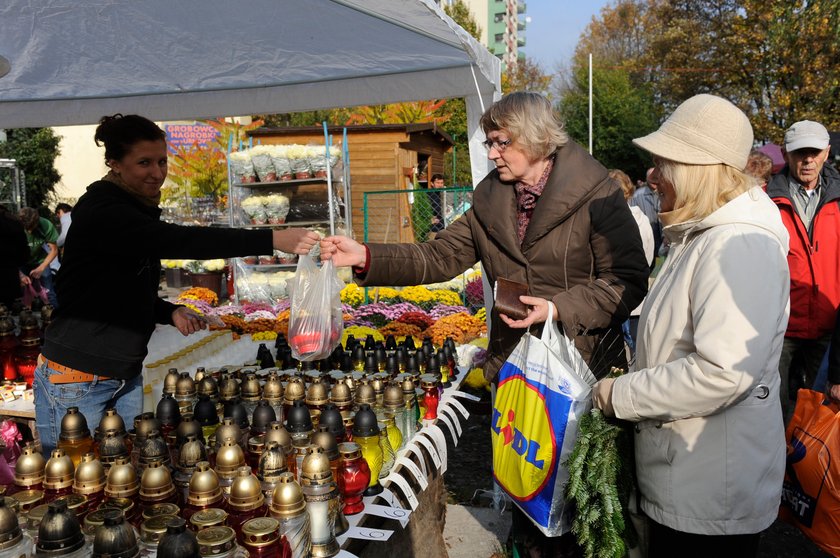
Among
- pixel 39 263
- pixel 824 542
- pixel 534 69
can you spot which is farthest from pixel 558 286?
pixel 534 69

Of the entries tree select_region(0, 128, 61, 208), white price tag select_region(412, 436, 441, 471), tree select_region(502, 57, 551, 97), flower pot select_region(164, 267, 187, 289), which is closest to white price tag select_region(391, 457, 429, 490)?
white price tag select_region(412, 436, 441, 471)

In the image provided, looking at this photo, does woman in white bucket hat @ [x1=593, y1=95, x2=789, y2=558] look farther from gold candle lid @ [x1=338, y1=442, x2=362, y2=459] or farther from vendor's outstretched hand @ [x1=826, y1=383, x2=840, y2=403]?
vendor's outstretched hand @ [x1=826, y1=383, x2=840, y2=403]

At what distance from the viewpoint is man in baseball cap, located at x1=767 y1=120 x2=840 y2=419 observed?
3.47 meters

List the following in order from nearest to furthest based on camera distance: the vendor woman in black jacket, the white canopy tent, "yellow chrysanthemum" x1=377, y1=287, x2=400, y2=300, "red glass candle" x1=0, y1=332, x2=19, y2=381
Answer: the vendor woman in black jacket < the white canopy tent < "red glass candle" x1=0, y1=332, x2=19, y2=381 < "yellow chrysanthemum" x1=377, y1=287, x2=400, y2=300

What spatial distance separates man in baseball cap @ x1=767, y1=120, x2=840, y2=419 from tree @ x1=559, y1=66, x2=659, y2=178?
64.4 feet

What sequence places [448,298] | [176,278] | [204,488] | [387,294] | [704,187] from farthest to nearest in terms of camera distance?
[176,278] → [387,294] → [448,298] → [704,187] → [204,488]

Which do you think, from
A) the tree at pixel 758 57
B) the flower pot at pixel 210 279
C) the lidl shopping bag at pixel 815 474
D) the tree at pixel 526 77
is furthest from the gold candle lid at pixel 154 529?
the tree at pixel 526 77

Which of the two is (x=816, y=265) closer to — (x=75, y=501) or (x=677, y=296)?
(x=677, y=296)

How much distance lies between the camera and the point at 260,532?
1.40m

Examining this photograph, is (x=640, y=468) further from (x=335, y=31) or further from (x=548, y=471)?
(x=335, y=31)

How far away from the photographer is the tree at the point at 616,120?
23.2m

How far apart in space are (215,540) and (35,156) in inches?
773

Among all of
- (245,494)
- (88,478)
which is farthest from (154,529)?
(88,478)

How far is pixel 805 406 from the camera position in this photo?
2.42 m
